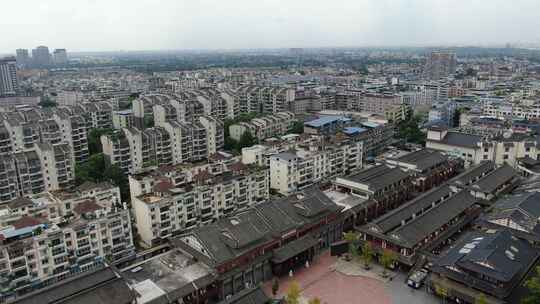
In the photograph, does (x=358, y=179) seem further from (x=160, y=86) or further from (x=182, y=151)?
(x=160, y=86)

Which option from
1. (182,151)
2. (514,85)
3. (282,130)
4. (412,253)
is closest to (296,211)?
(412,253)

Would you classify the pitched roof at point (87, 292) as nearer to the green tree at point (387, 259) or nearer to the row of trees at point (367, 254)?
the row of trees at point (367, 254)

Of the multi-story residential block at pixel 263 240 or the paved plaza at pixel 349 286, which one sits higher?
the multi-story residential block at pixel 263 240

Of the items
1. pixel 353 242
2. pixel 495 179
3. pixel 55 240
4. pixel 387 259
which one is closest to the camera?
pixel 55 240

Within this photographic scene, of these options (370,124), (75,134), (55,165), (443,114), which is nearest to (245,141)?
(370,124)

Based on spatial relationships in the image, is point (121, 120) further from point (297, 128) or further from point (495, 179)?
point (495, 179)

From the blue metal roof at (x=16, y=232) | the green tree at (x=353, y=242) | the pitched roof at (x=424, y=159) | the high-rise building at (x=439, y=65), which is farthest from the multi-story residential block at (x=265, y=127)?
the high-rise building at (x=439, y=65)
